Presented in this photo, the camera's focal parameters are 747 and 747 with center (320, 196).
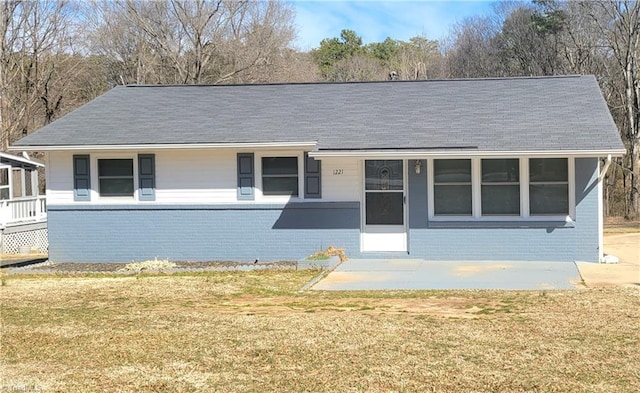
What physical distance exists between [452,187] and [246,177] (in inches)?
173

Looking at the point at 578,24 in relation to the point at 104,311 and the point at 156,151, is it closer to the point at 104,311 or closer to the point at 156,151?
the point at 156,151

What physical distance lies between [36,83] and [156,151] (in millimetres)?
21870

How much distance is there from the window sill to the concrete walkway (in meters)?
0.76

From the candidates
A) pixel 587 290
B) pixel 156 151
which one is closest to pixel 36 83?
pixel 156 151

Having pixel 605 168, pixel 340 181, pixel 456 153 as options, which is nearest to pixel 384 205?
pixel 340 181

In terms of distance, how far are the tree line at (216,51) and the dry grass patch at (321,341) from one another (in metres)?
22.4

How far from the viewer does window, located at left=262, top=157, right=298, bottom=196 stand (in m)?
16.1

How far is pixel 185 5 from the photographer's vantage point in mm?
36719

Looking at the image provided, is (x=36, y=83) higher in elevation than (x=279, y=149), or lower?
higher

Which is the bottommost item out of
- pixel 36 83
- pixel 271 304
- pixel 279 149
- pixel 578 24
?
pixel 271 304

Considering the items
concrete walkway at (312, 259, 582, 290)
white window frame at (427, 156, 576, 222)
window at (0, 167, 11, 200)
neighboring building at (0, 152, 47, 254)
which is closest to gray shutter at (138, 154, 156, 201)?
concrete walkway at (312, 259, 582, 290)

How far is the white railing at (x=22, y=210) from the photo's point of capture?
23250 millimetres

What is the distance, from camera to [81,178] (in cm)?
1675

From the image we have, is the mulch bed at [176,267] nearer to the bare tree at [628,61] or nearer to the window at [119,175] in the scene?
the window at [119,175]
